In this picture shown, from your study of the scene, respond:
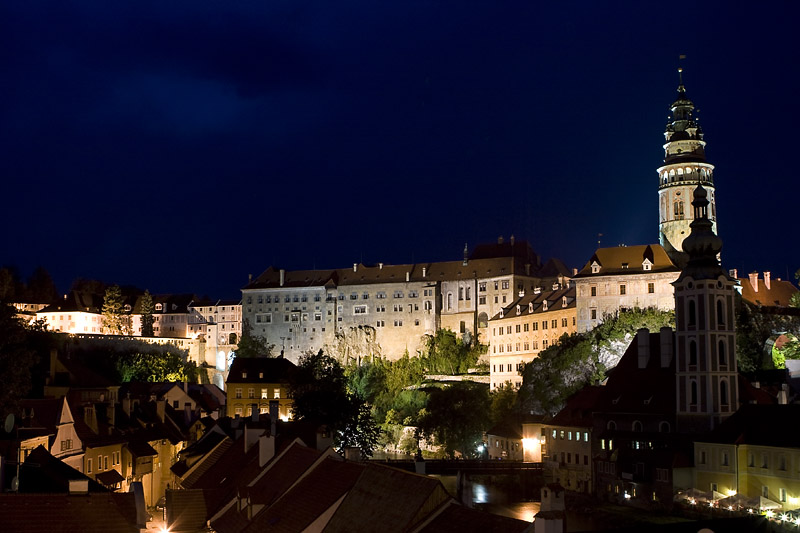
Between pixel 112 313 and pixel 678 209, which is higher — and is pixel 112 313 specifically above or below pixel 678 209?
below

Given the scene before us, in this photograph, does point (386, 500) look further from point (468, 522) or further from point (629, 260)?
point (629, 260)

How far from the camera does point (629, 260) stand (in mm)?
87562

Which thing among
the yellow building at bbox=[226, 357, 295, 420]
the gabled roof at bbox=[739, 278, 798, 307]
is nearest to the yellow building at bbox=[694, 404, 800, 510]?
the yellow building at bbox=[226, 357, 295, 420]

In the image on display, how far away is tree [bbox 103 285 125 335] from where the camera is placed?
4843 inches

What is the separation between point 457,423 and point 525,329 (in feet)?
63.2

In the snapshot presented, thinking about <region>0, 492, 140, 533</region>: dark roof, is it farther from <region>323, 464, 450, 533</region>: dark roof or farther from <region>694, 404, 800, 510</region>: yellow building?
<region>694, 404, 800, 510</region>: yellow building

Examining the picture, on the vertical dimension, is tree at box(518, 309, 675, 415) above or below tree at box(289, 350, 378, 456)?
above

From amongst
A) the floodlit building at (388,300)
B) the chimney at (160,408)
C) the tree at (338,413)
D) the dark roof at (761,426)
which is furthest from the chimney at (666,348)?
the floodlit building at (388,300)

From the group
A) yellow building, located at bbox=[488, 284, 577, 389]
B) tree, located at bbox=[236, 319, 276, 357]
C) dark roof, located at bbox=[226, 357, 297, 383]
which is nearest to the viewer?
dark roof, located at bbox=[226, 357, 297, 383]

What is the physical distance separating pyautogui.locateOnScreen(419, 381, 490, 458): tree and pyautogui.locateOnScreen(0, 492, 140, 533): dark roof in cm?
5955

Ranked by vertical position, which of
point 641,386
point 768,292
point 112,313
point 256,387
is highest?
point 768,292

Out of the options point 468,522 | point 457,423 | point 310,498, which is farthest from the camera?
point 457,423

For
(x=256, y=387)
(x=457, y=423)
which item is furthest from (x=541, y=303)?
(x=256, y=387)

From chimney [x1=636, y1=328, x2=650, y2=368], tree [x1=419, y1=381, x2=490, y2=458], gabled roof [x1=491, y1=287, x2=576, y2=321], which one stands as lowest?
tree [x1=419, y1=381, x2=490, y2=458]
